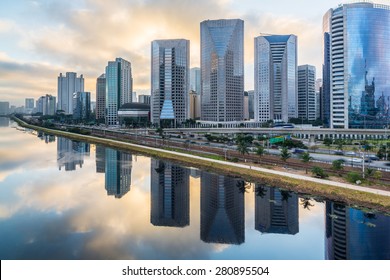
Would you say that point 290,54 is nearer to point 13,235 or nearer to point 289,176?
point 289,176

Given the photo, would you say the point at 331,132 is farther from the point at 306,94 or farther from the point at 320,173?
the point at 306,94

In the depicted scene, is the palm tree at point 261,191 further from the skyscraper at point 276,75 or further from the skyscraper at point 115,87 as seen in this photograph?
the skyscraper at point 115,87

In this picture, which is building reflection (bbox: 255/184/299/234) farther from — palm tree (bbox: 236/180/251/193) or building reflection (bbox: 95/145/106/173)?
building reflection (bbox: 95/145/106/173)

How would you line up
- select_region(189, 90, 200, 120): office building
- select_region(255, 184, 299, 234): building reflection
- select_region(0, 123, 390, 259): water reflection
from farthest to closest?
select_region(189, 90, 200, 120): office building → select_region(255, 184, 299, 234): building reflection → select_region(0, 123, 390, 259): water reflection

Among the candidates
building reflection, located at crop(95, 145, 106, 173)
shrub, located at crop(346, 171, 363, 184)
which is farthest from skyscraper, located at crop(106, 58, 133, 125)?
shrub, located at crop(346, 171, 363, 184)

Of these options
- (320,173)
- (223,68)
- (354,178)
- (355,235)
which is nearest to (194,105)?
(223,68)

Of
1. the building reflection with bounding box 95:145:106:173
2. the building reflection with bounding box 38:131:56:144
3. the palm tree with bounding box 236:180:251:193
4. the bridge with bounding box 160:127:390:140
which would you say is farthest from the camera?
the building reflection with bounding box 38:131:56:144

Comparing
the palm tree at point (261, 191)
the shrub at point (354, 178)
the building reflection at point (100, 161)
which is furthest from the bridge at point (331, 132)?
the shrub at point (354, 178)
